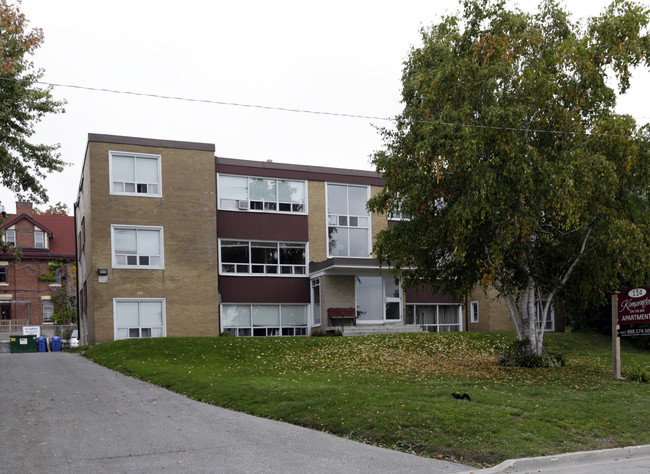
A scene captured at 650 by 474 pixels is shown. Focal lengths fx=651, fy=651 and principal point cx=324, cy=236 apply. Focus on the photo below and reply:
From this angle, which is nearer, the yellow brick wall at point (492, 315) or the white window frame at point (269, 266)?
the white window frame at point (269, 266)

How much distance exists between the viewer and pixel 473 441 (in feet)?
32.6

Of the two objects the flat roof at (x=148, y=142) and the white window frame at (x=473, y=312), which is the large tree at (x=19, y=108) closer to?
the flat roof at (x=148, y=142)

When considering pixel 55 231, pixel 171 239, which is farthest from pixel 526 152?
pixel 55 231

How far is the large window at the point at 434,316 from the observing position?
34438 millimetres

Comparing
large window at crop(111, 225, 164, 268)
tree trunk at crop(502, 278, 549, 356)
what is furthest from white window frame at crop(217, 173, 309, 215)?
tree trunk at crop(502, 278, 549, 356)

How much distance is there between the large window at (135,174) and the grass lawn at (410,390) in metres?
7.07

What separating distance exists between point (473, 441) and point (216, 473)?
13.0ft

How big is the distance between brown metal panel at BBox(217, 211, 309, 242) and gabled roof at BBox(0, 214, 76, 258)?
25977 millimetres

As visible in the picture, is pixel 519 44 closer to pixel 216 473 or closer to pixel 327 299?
pixel 216 473

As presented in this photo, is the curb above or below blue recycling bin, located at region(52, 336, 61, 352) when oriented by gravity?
above

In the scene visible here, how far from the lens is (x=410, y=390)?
13977mm

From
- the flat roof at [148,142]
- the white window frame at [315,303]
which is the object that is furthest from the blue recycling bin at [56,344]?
the white window frame at [315,303]

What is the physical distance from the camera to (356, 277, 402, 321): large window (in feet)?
105

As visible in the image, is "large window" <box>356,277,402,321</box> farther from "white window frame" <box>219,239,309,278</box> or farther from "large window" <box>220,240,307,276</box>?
"large window" <box>220,240,307,276</box>
